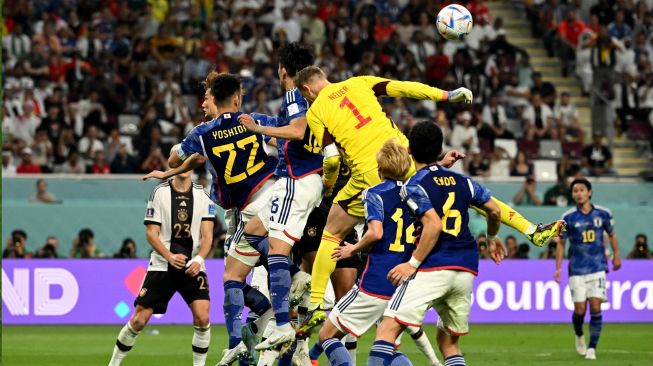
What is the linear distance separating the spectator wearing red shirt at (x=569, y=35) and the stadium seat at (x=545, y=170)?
5.42 metres

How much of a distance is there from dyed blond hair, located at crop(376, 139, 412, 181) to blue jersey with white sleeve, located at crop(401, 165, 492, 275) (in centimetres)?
46

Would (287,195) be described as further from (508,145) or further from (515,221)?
(508,145)

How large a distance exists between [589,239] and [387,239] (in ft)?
23.9

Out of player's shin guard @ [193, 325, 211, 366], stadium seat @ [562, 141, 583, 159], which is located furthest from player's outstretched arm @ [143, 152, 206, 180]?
stadium seat @ [562, 141, 583, 159]

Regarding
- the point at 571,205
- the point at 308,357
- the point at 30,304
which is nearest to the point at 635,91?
the point at 571,205

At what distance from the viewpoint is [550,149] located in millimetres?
25391

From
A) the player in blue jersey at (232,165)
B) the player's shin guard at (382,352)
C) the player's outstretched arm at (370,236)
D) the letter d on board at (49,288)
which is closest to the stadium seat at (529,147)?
the letter d on board at (49,288)

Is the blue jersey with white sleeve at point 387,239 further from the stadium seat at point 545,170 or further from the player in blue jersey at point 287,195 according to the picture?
the stadium seat at point 545,170

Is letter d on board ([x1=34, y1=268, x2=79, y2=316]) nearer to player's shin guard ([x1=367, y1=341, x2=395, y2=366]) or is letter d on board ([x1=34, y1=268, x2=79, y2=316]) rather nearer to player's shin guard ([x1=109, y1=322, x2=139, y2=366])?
player's shin guard ([x1=109, y1=322, x2=139, y2=366])

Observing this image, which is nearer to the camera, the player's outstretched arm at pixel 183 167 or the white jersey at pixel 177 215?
the player's outstretched arm at pixel 183 167

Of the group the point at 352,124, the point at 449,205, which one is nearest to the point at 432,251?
the point at 449,205

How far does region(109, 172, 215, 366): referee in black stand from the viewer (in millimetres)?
12164

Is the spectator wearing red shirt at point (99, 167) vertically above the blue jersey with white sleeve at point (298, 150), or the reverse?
the blue jersey with white sleeve at point (298, 150)

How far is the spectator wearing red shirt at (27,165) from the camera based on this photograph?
2253cm
